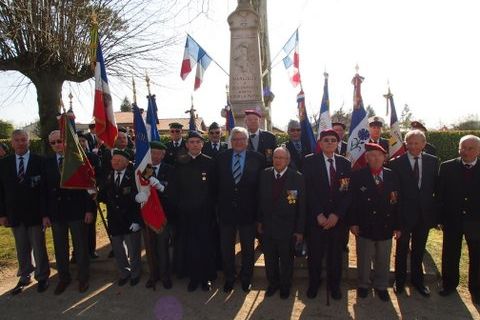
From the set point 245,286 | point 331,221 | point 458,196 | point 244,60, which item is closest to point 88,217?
point 245,286

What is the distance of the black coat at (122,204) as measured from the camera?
4.86 metres

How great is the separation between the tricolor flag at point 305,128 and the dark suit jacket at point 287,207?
1430mm

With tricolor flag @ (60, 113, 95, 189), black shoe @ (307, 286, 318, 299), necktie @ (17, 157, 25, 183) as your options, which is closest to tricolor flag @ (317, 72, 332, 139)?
black shoe @ (307, 286, 318, 299)

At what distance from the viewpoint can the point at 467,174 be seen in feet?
14.3

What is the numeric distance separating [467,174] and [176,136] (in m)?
4.57

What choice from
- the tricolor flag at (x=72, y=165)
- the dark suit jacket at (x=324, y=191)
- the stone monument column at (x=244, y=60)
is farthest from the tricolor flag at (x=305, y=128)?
the tricolor flag at (x=72, y=165)

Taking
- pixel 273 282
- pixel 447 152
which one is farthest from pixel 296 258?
pixel 447 152

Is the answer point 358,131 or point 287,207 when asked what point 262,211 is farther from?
point 358,131

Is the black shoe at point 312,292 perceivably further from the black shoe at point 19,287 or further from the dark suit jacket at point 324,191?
the black shoe at point 19,287

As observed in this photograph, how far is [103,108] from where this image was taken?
5094mm

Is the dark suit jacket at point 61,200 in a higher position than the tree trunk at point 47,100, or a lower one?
lower

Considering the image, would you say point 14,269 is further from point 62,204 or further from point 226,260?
point 226,260

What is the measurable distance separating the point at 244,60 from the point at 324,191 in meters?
5.10

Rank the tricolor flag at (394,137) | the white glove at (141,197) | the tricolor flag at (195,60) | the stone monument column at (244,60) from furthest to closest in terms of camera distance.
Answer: the tricolor flag at (195,60) < the stone monument column at (244,60) < the tricolor flag at (394,137) < the white glove at (141,197)
